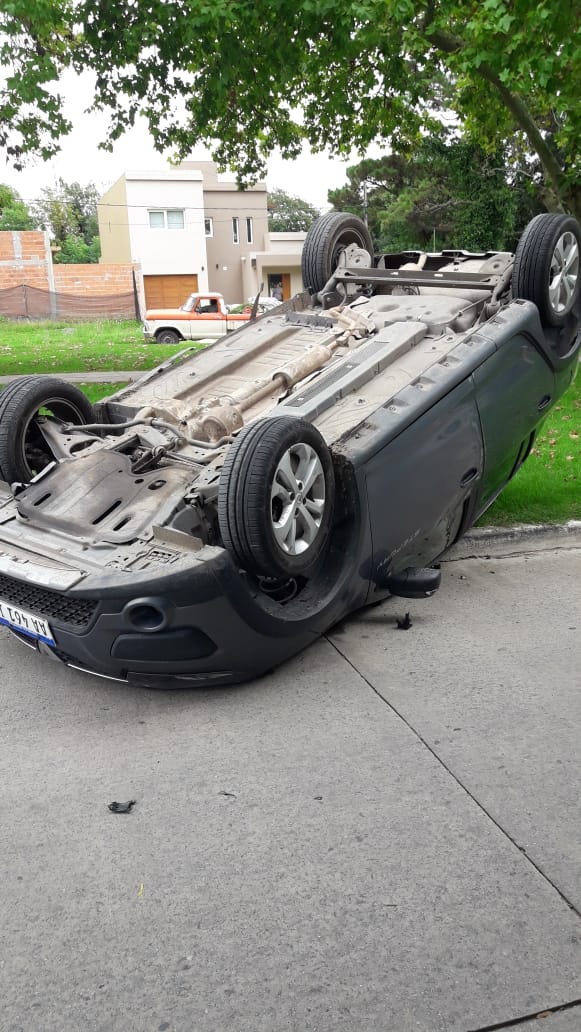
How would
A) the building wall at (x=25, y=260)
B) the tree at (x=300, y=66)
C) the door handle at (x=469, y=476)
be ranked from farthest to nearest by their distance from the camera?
1. the building wall at (x=25, y=260)
2. the tree at (x=300, y=66)
3. the door handle at (x=469, y=476)

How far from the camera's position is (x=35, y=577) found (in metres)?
3.96

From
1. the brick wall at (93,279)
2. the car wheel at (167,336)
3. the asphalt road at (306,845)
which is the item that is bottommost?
the asphalt road at (306,845)

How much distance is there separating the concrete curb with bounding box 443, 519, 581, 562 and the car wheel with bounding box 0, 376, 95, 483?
8.78ft

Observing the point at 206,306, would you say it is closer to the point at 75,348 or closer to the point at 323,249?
the point at 75,348

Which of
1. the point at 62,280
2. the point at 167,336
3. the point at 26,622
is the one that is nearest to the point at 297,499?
the point at 26,622

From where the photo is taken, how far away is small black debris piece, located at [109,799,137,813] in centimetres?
336

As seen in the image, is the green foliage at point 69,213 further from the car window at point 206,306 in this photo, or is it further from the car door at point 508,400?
the car door at point 508,400

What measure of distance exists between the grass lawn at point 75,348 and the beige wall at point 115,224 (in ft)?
29.6

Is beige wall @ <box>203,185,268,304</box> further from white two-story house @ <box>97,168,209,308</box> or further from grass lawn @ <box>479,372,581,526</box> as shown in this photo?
grass lawn @ <box>479,372,581,526</box>

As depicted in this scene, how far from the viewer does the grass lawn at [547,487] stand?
6.68 meters

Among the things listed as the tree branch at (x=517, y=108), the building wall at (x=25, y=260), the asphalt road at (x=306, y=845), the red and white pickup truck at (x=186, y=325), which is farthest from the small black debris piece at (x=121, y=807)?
the building wall at (x=25, y=260)

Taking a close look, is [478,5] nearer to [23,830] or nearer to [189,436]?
[189,436]

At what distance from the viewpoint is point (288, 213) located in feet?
246

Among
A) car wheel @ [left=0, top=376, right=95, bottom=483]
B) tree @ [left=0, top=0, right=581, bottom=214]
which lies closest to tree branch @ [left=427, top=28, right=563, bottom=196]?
tree @ [left=0, top=0, right=581, bottom=214]
